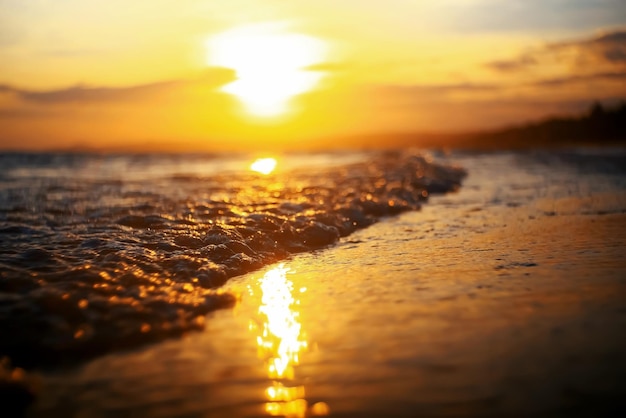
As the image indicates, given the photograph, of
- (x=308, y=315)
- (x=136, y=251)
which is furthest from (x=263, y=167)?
(x=308, y=315)

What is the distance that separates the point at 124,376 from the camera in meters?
2.96

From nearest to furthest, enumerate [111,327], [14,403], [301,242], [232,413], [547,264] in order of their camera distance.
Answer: [232,413], [14,403], [111,327], [547,264], [301,242]

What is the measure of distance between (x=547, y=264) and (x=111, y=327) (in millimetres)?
3701

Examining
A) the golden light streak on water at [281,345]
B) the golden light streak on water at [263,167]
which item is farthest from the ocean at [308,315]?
the golden light streak on water at [263,167]

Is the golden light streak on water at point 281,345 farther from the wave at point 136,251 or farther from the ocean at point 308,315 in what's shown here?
the wave at point 136,251

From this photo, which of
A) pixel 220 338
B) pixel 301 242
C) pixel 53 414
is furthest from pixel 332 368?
pixel 301 242

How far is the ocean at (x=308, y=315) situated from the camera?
2607 mm

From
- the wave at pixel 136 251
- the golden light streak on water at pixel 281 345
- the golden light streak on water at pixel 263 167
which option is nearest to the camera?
the golden light streak on water at pixel 281 345

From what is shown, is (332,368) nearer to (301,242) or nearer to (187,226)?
(301,242)

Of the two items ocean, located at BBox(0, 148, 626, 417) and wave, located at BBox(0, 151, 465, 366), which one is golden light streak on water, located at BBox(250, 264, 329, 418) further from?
wave, located at BBox(0, 151, 465, 366)

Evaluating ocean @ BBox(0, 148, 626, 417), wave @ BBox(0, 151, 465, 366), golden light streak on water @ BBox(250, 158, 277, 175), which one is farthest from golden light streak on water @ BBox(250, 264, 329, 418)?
golden light streak on water @ BBox(250, 158, 277, 175)

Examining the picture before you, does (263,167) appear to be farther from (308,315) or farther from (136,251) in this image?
(308,315)

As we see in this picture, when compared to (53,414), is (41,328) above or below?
above

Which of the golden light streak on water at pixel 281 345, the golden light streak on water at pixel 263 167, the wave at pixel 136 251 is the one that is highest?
the golden light streak on water at pixel 263 167
